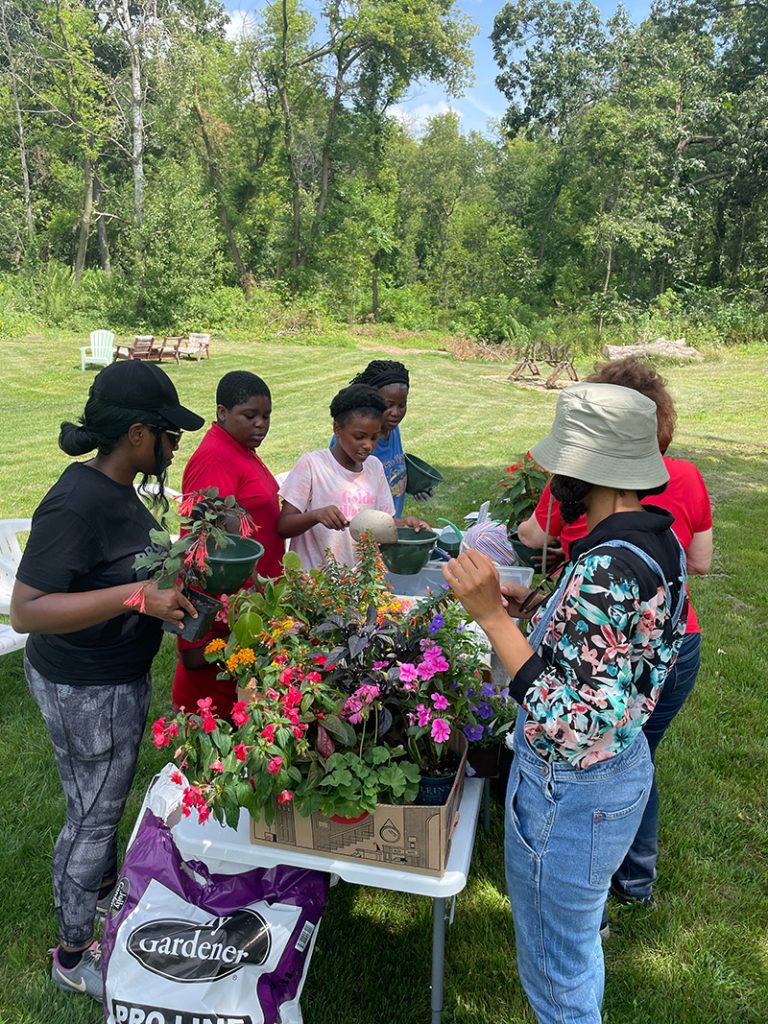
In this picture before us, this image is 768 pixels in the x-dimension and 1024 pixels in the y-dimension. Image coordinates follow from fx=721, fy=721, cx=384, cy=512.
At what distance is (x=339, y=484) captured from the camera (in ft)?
9.54

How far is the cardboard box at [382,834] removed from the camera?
5.37 feet

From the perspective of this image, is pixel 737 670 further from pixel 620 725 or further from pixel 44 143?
pixel 44 143

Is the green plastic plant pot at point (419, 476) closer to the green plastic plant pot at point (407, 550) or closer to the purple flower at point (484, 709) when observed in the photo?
the green plastic plant pot at point (407, 550)

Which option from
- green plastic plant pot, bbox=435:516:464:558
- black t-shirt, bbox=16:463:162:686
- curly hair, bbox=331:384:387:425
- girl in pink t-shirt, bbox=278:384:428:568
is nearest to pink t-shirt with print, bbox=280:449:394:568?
girl in pink t-shirt, bbox=278:384:428:568

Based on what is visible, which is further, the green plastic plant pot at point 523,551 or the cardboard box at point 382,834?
the green plastic plant pot at point 523,551

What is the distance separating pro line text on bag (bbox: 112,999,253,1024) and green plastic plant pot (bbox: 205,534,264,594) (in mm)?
1023

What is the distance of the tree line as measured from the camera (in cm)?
2386

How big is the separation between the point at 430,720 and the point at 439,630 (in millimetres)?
276

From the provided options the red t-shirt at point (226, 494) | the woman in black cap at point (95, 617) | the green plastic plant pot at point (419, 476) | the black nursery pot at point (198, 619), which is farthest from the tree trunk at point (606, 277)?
the black nursery pot at point (198, 619)

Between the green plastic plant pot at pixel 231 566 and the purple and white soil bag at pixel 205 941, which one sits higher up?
the green plastic plant pot at pixel 231 566

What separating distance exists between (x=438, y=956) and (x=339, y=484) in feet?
5.44

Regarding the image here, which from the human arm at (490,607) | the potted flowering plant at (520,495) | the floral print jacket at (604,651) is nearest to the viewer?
the floral print jacket at (604,651)

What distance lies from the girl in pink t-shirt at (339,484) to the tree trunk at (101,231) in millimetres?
26819

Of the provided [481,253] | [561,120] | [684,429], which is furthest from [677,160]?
[684,429]
